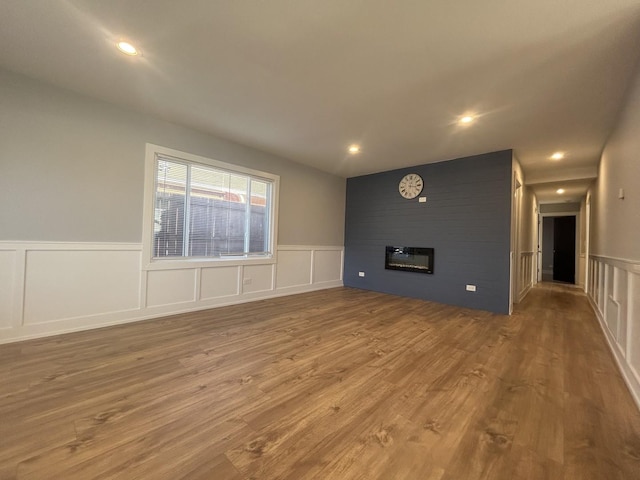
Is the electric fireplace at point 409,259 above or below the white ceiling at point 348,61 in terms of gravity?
below

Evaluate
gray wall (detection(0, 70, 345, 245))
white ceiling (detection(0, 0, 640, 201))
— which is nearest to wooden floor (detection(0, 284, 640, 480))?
gray wall (detection(0, 70, 345, 245))

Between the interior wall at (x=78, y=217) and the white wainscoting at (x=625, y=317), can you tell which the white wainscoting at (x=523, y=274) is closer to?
the white wainscoting at (x=625, y=317)

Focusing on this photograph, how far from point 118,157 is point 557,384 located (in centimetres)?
466

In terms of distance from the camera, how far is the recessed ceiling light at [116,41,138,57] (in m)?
2.01

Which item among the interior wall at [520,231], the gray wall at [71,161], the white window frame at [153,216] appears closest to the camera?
the gray wall at [71,161]

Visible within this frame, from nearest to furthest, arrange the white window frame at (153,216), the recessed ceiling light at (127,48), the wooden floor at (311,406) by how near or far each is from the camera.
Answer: the wooden floor at (311,406) → the recessed ceiling light at (127,48) → the white window frame at (153,216)

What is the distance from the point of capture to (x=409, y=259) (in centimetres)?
507

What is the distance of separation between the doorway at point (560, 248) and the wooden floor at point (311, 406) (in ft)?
21.7

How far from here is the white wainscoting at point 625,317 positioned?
1.82 m

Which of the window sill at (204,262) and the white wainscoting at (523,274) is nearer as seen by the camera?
the window sill at (204,262)

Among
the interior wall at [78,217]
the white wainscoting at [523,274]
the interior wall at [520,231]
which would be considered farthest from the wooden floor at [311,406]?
the white wainscoting at [523,274]

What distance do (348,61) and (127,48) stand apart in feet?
5.73

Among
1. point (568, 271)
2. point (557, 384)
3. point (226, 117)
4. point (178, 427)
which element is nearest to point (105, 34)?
point (226, 117)

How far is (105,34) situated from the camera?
1919 millimetres
